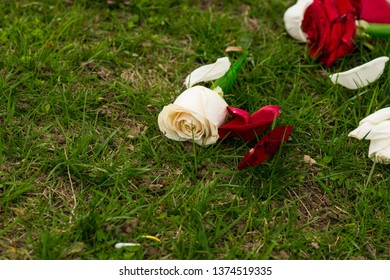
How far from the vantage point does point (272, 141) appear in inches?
90.4

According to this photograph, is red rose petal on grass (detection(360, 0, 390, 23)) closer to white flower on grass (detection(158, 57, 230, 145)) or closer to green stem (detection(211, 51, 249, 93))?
green stem (detection(211, 51, 249, 93))

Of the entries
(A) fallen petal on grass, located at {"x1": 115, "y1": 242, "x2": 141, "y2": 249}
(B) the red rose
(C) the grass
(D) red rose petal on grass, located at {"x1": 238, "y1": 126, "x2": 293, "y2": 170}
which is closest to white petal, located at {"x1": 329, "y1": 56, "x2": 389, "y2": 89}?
(C) the grass

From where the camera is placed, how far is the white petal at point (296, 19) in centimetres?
292

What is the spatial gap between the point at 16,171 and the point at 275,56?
1261mm

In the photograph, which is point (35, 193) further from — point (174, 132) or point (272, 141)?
point (272, 141)

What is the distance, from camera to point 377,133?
239 cm

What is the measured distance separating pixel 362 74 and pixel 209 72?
64 cm

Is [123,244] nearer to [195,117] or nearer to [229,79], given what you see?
[195,117]

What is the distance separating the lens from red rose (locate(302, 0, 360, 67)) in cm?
278

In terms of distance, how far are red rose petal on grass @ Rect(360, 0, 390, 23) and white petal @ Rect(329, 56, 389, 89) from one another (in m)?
0.32

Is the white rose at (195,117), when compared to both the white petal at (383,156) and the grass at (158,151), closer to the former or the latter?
the grass at (158,151)

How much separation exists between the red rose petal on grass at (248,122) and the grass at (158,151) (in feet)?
0.27

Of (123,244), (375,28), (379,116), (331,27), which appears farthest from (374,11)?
(123,244)

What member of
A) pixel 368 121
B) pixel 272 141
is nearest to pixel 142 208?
pixel 272 141
